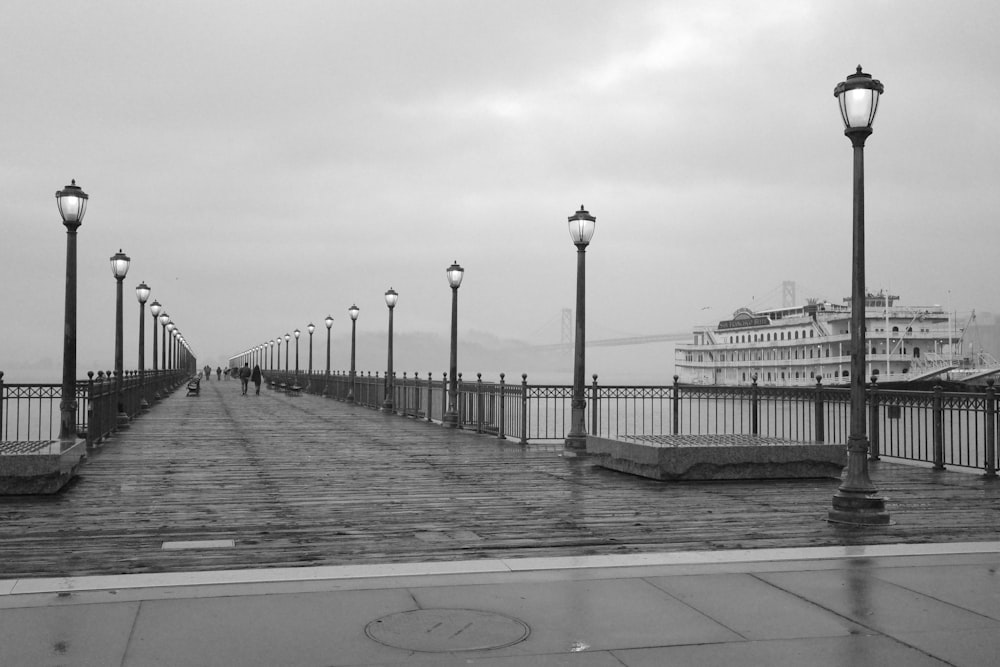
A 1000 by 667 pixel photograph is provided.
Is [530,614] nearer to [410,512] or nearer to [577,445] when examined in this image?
[410,512]

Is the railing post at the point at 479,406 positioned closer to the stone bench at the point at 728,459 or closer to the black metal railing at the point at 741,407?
the black metal railing at the point at 741,407

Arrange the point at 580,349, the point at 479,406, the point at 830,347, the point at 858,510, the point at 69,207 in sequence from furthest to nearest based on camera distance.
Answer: the point at 830,347, the point at 479,406, the point at 580,349, the point at 69,207, the point at 858,510

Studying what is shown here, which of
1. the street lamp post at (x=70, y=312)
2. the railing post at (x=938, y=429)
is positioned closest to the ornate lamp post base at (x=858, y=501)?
the railing post at (x=938, y=429)

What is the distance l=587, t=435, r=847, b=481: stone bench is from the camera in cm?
1274

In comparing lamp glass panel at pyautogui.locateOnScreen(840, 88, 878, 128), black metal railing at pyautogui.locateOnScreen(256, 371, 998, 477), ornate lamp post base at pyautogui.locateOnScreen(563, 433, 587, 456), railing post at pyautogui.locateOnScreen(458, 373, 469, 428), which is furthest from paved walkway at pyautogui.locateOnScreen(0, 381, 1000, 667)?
railing post at pyautogui.locateOnScreen(458, 373, 469, 428)

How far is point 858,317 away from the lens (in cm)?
962

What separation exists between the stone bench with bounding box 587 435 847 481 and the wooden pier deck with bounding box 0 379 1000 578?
27 centimetres

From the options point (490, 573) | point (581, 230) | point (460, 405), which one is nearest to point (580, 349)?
point (581, 230)

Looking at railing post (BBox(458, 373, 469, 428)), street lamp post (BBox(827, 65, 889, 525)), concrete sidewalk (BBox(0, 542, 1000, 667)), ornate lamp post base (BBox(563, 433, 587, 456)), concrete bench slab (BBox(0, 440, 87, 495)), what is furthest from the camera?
railing post (BBox(458, 373, 469, 428))

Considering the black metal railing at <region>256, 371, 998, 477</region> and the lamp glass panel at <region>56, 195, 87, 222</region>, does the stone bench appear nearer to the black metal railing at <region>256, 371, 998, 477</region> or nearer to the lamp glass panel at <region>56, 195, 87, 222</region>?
the black metal railing at <region>256, 371, 998, 477</region>

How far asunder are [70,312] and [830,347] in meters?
71.6

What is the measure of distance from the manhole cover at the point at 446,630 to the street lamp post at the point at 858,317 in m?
5.11

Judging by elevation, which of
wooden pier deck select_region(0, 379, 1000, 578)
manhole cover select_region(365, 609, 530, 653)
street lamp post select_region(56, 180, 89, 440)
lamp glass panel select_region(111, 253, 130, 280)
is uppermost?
lamp glass panel select_region(111, 253, 130, 280)

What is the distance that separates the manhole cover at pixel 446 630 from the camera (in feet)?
16.7
